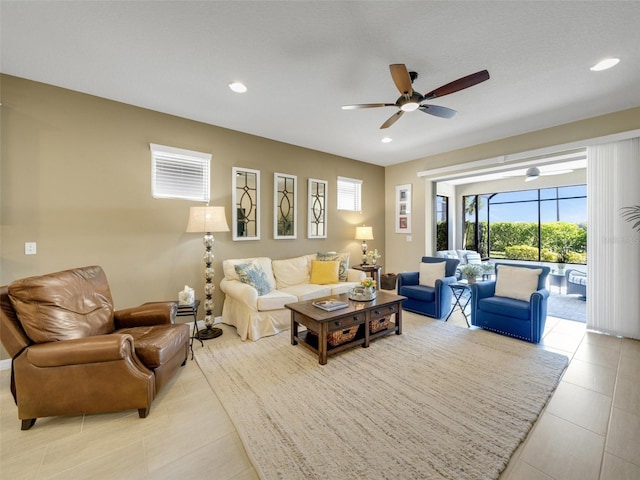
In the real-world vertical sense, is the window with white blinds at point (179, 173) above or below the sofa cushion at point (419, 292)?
above

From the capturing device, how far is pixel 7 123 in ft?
8.77

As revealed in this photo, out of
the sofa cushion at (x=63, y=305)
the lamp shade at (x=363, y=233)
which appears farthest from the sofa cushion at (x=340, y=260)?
the sofa cushion at (x=63, y=305)

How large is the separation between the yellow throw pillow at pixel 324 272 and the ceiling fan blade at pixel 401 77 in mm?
2725

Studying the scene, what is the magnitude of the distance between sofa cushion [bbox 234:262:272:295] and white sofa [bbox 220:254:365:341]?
2cm

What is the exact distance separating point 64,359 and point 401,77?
10.8ft

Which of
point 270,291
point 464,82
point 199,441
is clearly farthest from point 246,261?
point 464,82

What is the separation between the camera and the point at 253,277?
142 inches

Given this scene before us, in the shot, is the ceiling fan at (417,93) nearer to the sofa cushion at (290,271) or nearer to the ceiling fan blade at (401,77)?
the ceiling fan blade at (401,77)

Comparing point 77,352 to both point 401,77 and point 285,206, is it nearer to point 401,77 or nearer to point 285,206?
point 401,77

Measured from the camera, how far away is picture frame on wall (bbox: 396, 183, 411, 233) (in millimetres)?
5887

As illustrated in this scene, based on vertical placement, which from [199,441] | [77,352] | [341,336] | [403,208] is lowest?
[199,441]

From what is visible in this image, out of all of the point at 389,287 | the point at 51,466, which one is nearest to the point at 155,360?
the point at 51,466

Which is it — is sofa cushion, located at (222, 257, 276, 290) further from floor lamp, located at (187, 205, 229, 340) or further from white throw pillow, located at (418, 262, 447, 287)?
white throw pillow, located at (418, 262, 447, 287)

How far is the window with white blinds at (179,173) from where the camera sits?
11.5 ft
